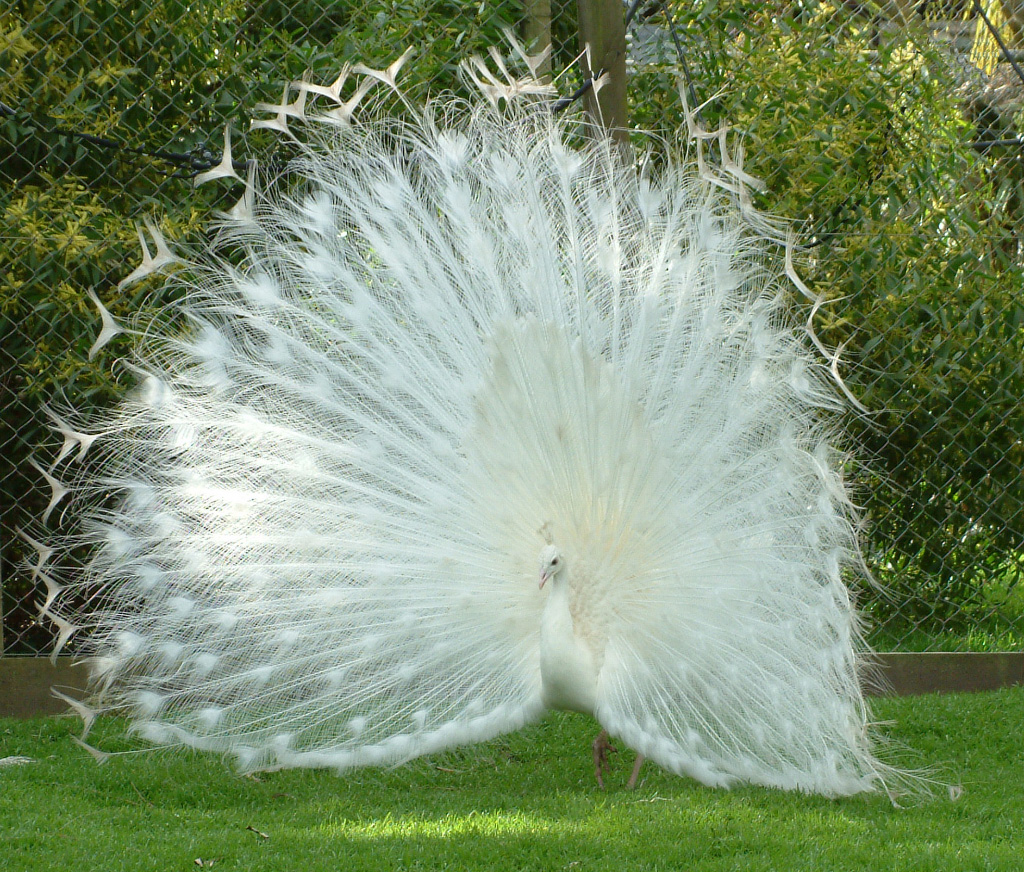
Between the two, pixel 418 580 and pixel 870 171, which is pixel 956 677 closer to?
pixel 870 171

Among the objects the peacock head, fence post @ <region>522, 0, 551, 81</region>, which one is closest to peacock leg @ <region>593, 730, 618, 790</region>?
the peacock head

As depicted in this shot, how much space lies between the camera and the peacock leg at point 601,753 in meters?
3.94

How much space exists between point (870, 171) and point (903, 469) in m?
1.32

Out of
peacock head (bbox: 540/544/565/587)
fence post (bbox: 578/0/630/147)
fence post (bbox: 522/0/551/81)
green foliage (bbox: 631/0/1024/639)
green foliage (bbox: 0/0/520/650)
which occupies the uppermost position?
green foliage (bbox: 0/0/520/650)

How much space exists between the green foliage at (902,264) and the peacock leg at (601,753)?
5.51 feet

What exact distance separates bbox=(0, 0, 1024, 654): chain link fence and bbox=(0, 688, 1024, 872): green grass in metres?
0.86

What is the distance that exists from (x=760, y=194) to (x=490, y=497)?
1935mm

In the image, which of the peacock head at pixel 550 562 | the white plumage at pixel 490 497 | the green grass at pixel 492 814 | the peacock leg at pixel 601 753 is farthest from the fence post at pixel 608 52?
the green grass at pixel 492 814

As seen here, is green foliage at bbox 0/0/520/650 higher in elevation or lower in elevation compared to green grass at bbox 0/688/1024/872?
higher

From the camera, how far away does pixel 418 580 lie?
3.74 metres

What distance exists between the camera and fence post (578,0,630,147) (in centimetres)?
462

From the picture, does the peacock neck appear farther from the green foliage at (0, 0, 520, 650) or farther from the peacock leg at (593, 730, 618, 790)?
the green foliage at (0, 0, 520, 650)

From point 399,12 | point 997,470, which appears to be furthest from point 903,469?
point 399,12

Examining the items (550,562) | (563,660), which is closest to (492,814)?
(563,660)
